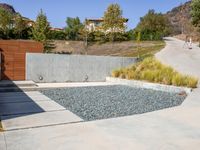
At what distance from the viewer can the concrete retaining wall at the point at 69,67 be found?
1535 centimetres

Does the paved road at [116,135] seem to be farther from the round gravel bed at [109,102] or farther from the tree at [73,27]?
the tree at [73,27]

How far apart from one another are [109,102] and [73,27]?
4779 cm

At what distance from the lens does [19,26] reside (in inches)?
1705

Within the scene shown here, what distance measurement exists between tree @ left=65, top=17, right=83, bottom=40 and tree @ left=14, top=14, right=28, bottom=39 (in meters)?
8.74

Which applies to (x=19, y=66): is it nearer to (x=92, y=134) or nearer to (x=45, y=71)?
(x=45, y=71)

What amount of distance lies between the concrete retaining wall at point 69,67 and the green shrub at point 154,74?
842 millimetres

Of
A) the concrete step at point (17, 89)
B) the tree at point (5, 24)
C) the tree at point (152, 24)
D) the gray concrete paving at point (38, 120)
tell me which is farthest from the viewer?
the tree at point (152, 24)

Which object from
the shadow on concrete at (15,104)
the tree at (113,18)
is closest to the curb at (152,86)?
the shadow on concrete at (15,104)

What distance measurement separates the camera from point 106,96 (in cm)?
1169

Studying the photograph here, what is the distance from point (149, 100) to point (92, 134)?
5.15 metres

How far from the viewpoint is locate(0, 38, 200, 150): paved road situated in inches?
217

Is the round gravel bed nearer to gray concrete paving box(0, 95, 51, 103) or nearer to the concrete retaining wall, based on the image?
gray concrete paving box(0, 95, 51, 103)

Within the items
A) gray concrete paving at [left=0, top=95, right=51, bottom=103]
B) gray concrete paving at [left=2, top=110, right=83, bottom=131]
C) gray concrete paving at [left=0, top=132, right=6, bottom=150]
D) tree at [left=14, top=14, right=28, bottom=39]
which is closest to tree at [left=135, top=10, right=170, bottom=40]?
tree at [left=14, top=14, right=28, bottom=39]

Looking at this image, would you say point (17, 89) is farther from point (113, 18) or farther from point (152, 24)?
A: point (152, 24)
